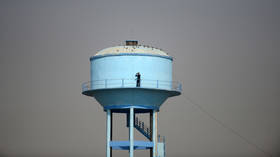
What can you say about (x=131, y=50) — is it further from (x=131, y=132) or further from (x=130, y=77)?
(x=131, y=132)

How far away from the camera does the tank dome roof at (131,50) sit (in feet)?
251

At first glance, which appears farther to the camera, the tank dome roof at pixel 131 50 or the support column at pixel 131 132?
the tank dome roof at pixel 131 50

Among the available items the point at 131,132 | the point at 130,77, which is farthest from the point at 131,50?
the point at 131,132

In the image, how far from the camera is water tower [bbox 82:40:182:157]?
248 ft

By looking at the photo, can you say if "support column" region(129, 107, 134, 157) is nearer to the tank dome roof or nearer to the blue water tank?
the blue water tank

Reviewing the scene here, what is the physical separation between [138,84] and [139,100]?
1584mm

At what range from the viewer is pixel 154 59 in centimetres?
7650

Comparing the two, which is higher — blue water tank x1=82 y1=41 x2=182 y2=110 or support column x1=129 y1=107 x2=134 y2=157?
blue water tank x1=82 y1=41 x2=182 y2=110

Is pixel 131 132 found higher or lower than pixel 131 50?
lower

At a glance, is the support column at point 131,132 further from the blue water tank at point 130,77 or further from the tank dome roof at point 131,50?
the tank dome roof at point 131,50

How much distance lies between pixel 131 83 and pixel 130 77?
578mm

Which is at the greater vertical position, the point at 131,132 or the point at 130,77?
the point at 130,77

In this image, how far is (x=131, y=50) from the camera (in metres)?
76.6

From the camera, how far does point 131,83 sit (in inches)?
2970
